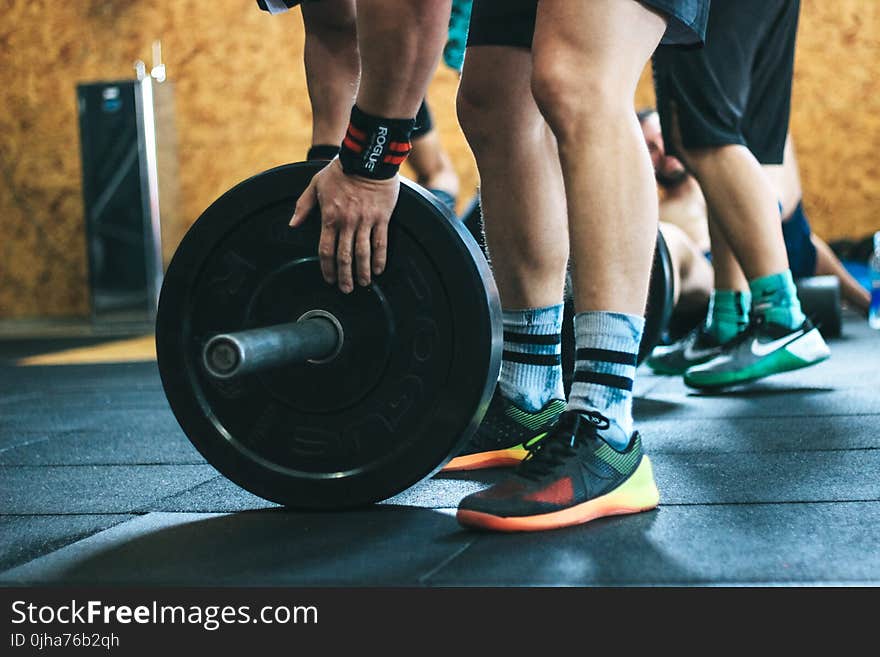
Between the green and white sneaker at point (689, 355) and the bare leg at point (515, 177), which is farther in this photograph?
the green and white sneaker at point (689, 355)

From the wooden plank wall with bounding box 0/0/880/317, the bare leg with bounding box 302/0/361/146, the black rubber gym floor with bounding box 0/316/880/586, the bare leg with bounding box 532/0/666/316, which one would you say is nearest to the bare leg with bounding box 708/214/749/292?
the black rubber gym floor with bounding box 0/316/880/586

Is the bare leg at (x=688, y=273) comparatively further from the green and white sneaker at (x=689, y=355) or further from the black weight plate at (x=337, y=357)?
the black weight plate at (x=337, y=357)

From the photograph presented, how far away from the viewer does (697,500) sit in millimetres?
1183

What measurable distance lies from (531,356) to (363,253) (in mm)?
375

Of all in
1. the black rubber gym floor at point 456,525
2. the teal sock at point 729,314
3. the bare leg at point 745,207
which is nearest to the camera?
the black rubber gym floor at point 456,525

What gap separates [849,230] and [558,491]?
14.8 feet

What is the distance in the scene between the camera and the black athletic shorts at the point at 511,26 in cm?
119

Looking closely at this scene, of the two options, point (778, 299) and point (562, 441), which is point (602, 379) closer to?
point (562, 441)

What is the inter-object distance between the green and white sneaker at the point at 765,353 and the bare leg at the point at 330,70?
0.99 meters

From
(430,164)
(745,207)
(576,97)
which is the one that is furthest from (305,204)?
(430,164)

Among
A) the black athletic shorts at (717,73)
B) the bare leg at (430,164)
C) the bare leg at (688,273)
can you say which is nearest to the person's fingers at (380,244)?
the black athletic shorts at (717,73)

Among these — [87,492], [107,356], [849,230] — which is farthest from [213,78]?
[87,492]

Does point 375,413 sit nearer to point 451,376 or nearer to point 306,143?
point 451,376

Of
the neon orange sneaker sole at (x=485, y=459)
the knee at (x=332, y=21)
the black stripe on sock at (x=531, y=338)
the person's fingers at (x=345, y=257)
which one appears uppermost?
the knee at (x=332, y=21)
